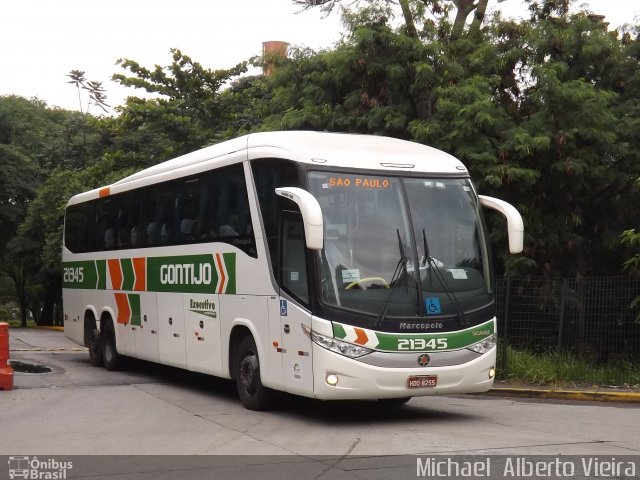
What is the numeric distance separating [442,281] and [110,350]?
921 cm

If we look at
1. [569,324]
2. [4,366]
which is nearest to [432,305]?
[569,324]

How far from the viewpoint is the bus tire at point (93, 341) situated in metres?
19.0

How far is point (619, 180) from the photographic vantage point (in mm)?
18812

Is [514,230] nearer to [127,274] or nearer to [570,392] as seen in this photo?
[570,392]

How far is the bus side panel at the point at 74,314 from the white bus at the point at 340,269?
254 inches

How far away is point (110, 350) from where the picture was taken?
18.5 meters

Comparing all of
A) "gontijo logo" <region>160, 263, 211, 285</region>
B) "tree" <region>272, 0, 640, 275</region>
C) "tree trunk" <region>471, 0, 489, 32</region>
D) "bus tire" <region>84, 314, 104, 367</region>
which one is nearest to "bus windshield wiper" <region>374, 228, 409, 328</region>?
"gontijo logo" <region>160, 263, 211, 285</region>

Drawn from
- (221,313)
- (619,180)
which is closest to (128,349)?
(221,313)

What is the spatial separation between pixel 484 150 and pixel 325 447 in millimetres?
9994

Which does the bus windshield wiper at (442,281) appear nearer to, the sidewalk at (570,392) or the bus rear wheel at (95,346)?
the sidewalk at (570,392)

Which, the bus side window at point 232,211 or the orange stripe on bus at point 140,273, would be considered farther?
the orange stripe on bus at point 140,273

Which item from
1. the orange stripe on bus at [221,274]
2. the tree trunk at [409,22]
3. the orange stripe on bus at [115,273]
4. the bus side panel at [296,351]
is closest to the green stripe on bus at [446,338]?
the bus side panel at [296,351]

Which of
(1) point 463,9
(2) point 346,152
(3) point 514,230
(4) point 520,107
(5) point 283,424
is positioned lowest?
(5) point 283,424

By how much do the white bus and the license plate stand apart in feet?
0.05
